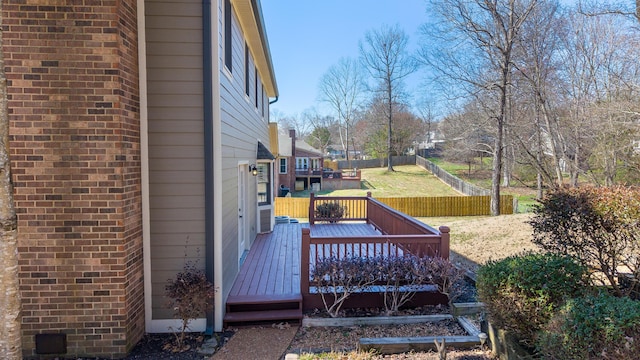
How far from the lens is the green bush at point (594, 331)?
7.95 ft

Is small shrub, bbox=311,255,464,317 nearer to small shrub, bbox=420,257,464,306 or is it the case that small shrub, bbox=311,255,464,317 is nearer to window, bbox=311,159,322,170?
small shrub, bbox=420,257,464,306

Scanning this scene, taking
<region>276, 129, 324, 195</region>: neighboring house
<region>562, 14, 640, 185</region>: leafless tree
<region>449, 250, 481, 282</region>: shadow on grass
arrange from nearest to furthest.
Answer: <region>449, 250, 481, 282</region>: shadow on grass → <region>562, 14, 640, 185</region>: leafless tree → <region>276, 129, 324, 195</region>: neighboring house

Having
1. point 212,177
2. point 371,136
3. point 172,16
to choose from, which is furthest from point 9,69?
point 371,136

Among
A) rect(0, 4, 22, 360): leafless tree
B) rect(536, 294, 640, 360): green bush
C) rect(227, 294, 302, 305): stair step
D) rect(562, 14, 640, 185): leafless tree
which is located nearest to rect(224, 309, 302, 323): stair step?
rect(227, 294, 302, 305): stair step

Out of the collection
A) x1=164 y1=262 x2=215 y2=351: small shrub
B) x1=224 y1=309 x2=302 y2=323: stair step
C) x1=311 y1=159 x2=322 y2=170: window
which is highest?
x1=311 y1=159 x2=322 y2=170: window

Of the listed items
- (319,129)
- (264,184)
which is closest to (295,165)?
(319,129)

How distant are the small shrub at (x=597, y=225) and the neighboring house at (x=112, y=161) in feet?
14.3

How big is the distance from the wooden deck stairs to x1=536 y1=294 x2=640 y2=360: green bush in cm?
301

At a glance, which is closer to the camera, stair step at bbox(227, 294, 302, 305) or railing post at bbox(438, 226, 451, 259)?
stair step at bbox(227, 294, 302, 305)

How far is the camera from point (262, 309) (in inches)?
194

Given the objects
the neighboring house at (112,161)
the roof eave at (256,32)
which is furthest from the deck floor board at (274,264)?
the roof eave at (256,32)

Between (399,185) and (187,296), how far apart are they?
29047mm

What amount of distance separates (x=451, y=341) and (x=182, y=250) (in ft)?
11.4

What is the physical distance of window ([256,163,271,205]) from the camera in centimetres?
970
